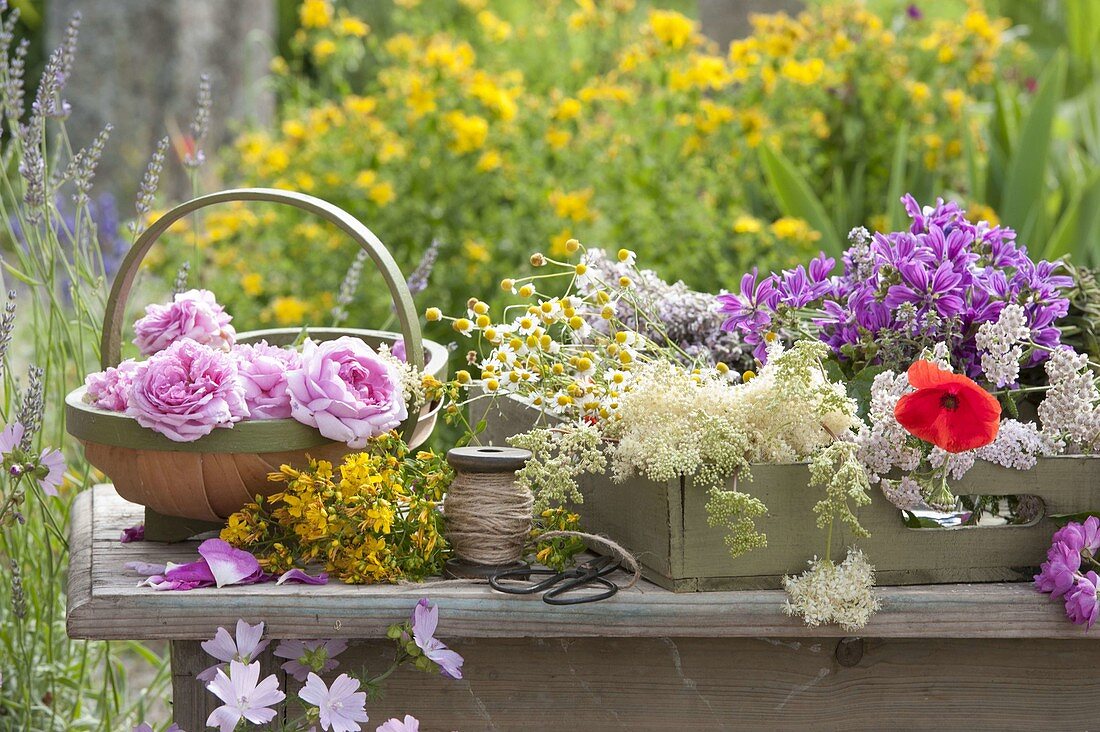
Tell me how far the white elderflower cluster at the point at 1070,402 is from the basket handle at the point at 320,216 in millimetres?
688

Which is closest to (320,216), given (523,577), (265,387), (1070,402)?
Answer: (265,387)

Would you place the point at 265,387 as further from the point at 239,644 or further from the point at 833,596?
the point at 833,596

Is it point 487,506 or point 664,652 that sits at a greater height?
point 487,506

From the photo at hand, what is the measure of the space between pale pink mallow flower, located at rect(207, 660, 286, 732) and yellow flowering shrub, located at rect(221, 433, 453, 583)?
0.46 ft

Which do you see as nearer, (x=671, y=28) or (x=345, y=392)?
(x=345, y=392)

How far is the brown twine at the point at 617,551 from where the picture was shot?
4.01 ft

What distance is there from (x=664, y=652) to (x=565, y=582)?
0.14m

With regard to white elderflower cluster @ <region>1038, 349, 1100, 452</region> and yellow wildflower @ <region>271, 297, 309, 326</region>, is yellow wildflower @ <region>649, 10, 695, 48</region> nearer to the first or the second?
yellow wildflower @ <region>271, 297, 309, 326</region>

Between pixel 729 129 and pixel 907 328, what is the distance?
225 centimetres

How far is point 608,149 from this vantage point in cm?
338

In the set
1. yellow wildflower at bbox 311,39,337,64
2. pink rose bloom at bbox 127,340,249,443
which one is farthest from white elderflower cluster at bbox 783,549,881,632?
yellow wildflower at bbox 311,39,337,64

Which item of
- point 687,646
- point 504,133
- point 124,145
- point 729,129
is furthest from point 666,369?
point 124,145

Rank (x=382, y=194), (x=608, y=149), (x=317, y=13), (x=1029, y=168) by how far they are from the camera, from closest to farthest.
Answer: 1. (x=1029, y=168)
2. (x=382, y=194)
3. (x=608, y=149)
4. (x=317, y=13)

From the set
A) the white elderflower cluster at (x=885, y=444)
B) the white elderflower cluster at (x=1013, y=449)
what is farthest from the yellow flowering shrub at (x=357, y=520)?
the white elderflower cluster at (x=1013, y=449)
